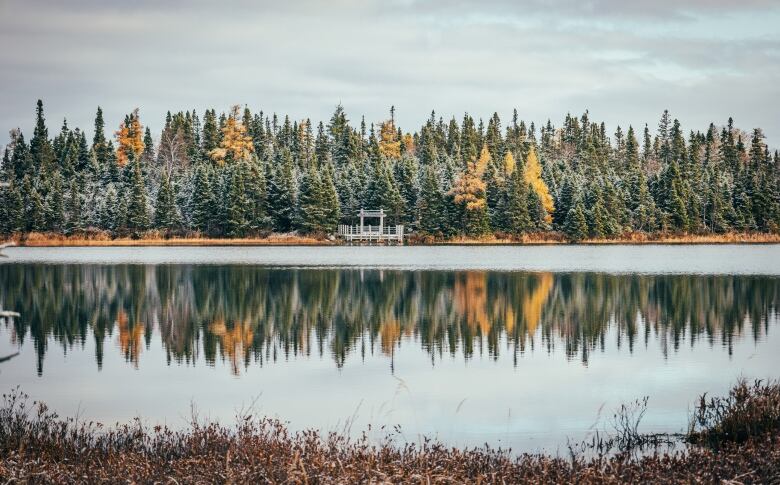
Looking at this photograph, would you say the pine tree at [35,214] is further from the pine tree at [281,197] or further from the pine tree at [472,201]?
the pine tree at [472,201]

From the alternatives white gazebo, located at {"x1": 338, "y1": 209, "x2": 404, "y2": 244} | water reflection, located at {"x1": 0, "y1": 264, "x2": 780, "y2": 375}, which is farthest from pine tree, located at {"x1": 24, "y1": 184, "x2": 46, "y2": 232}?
water reflection, located at {"x1": 0, "y1": 264, "x2": 780, "y2": 375}

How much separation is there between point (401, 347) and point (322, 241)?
6934cm

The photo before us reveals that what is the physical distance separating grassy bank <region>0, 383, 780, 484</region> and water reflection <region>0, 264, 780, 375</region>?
335 inches

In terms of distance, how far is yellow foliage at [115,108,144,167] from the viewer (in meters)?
129

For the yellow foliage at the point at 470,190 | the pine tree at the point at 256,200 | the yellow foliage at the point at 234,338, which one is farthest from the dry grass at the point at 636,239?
the yellow foliage at the point at 234,338

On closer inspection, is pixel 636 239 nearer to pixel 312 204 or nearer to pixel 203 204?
pixel 312 204

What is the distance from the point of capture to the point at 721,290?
37.5 metres

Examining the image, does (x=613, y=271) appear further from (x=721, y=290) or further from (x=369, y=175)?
(x=369, y=175)

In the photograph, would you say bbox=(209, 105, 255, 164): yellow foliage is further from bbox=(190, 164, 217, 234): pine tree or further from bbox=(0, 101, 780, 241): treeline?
bbox=(190, 164, 217, 234): pine tree

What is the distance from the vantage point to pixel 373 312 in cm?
3062

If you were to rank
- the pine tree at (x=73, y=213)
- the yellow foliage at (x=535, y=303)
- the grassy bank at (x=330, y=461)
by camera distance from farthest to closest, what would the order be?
the pine tree at (x=73, y=213) < the yellow foliage at (x=535, y=303) < the grassy bank at (x=330, y=461)

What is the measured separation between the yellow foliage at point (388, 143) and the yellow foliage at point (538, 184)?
38.9m

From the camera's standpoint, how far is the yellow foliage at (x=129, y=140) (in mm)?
129250

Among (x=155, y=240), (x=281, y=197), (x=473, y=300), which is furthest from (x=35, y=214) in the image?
(x=473, y=300)
